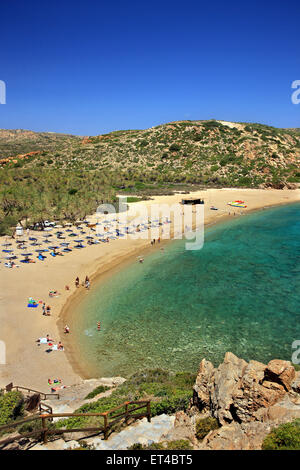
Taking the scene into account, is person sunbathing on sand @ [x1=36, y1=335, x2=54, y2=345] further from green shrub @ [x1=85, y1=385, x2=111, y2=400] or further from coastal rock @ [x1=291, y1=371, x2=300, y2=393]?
coastal rock @ [x1=291, y1=371, x2=300, y2=393]

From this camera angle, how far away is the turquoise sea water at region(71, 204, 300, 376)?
1972 cm

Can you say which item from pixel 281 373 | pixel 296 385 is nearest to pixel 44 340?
pixel 281 373

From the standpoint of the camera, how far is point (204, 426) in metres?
8.72

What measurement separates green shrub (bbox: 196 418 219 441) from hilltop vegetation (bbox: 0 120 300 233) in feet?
168

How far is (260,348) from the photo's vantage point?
19922 millimetres

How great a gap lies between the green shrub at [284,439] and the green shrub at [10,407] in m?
9.37

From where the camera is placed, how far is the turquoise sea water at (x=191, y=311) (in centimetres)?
1972

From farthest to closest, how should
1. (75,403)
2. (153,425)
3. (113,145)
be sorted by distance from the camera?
(113,145) → (75,403) → (153,425)

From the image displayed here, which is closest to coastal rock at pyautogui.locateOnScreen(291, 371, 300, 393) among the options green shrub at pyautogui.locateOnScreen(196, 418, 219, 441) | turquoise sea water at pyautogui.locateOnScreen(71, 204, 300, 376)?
green shrub at pyautogui.locateOnScreen(196, 418, 219, 441)

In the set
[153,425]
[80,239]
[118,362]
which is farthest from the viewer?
[80,239]

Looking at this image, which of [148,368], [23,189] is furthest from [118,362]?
[23,189]

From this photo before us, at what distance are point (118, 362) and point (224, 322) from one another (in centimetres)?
883
